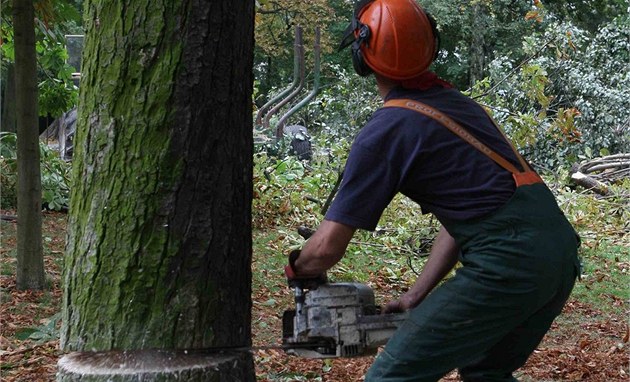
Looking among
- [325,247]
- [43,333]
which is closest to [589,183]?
[43,333]

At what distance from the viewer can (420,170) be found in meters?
2.77

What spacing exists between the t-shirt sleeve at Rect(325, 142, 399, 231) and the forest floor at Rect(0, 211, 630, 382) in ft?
7.09

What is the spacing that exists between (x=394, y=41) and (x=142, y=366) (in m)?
1.41

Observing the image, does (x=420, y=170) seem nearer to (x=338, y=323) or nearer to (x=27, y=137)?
(x=338, y=323)

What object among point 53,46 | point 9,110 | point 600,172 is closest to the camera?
point 53,46

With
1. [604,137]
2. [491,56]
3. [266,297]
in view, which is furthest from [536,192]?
[491,56]

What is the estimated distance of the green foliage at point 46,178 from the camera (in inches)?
376

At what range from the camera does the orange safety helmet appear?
290cm

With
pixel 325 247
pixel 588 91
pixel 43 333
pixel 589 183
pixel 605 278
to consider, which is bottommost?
pixel 605 278

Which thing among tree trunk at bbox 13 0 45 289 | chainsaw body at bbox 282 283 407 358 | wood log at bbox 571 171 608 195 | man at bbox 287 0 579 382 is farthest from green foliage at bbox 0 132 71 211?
wood log at bbox 571 171 608 195

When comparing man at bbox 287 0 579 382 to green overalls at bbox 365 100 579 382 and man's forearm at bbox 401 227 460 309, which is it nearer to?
green overalls at bbox 365 100 579 382

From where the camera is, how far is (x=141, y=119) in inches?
103

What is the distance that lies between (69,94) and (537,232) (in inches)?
250

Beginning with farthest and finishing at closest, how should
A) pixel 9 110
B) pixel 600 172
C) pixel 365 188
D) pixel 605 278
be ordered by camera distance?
1. pixel 9 110
2. pixel 600 172
3. pixel 605 278
4. pixel 365 188
